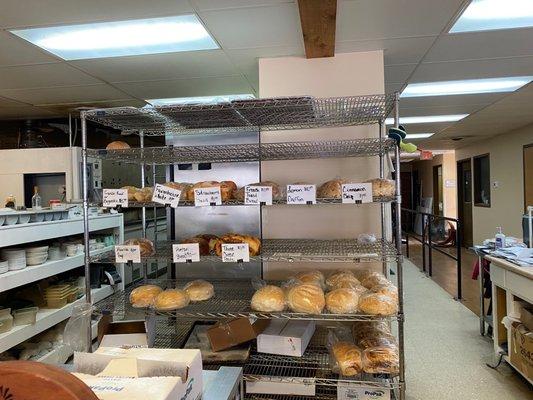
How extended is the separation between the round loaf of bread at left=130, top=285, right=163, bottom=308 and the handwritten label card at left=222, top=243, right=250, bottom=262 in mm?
458

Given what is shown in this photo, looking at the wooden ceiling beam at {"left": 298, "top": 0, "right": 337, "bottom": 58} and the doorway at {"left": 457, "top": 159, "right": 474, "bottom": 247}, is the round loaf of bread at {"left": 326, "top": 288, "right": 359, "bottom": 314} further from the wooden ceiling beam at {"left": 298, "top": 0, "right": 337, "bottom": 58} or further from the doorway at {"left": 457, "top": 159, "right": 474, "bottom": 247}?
the doorway at {"left": 457, "top": 159, "right": 474, "bottom": 247}

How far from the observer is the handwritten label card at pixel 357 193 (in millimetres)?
1719

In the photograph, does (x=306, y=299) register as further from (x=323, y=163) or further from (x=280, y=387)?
(x=323, y=163)

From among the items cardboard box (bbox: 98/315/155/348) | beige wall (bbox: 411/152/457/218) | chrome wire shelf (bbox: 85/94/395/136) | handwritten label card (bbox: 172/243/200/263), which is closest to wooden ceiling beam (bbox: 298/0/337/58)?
chrome wire shelf (bbox: 85/94/395/136)

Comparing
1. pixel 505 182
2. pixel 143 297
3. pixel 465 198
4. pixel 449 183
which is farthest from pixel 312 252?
pixel 449 183

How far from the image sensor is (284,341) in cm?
189

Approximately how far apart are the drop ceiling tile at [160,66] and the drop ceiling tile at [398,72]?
117cm

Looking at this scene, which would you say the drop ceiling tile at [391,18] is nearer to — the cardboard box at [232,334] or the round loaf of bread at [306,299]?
the round loaf of bread at [306,299]

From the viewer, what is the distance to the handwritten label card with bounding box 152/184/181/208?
1.83 metres

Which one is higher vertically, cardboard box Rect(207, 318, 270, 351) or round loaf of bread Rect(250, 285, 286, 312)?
round loaf of bread Rect(250, 285, 286, 312)

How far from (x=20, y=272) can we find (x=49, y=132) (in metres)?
2.52

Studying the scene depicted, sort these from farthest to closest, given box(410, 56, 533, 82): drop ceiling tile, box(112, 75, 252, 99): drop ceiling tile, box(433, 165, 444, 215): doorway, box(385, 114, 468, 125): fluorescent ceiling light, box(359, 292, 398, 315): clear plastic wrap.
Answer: box(433, 165, 444, 215): doorway → box(385, 114, 468, 125): fluorescent ceiling light → box(112, 75, 252, 99): drop ceiling tile → box(410, 56, 533, 82): drop ceiling tile → box(359, 292, 398, 315): clear plastic wrap

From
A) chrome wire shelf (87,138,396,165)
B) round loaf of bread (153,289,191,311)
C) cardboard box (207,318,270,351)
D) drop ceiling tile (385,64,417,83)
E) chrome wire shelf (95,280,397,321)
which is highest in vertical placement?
drop ceiling tile (385,64,417,83)

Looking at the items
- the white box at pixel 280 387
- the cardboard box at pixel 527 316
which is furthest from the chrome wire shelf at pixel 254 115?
the cardboard box at pixel 527 316
